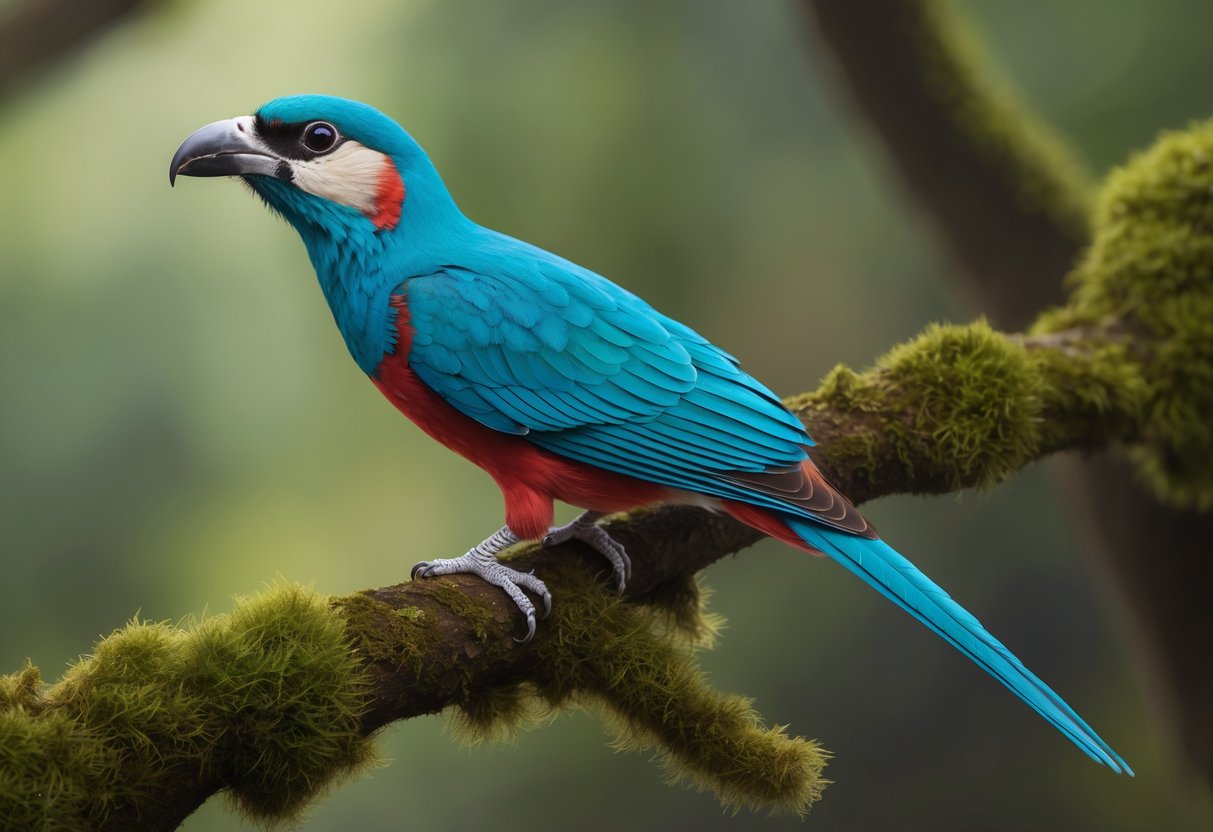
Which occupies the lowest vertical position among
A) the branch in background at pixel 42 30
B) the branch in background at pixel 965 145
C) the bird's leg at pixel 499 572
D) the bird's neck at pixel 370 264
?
the bird's leg at pixel 499 572

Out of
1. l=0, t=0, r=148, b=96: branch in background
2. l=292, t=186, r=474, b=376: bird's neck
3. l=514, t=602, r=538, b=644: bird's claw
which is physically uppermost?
l=0, t=0, r=148, b=96: branch in background

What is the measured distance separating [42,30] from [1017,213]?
3298 millimetres

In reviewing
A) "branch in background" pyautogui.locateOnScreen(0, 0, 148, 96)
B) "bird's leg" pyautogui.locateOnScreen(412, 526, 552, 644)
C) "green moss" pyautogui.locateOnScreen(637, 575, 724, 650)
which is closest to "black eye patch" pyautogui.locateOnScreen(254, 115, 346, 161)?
"bird's leg" pyautogui.locateOnScreen(412, 526, 552, 644)

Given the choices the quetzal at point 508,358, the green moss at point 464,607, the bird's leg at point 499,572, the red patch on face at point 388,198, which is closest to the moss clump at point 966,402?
the quetzal at point 508,358

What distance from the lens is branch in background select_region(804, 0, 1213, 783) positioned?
11.6 ft

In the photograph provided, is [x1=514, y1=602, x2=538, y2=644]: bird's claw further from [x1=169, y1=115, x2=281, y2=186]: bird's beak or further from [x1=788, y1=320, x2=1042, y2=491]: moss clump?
[x1=169, y1=115, x2=281, y2=186]: bird's beak

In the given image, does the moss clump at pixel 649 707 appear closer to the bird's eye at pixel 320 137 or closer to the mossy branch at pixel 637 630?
the mossy branch at pixel 637 630

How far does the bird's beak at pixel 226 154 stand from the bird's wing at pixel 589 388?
360 millimetres

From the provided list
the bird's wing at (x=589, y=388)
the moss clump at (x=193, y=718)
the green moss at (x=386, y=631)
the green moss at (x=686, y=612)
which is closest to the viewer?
the moss clump at (x=193, y=718)

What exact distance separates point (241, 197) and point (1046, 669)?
13.4 feet

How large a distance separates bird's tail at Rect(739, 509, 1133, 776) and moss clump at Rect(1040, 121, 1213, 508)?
1.17 meters

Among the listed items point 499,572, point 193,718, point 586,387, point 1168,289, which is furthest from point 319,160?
point 1168,289

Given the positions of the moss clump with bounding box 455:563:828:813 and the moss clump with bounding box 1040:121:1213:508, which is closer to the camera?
the moss clump with bounding box 455:563:828:813

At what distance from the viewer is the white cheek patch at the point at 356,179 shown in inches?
82.4
